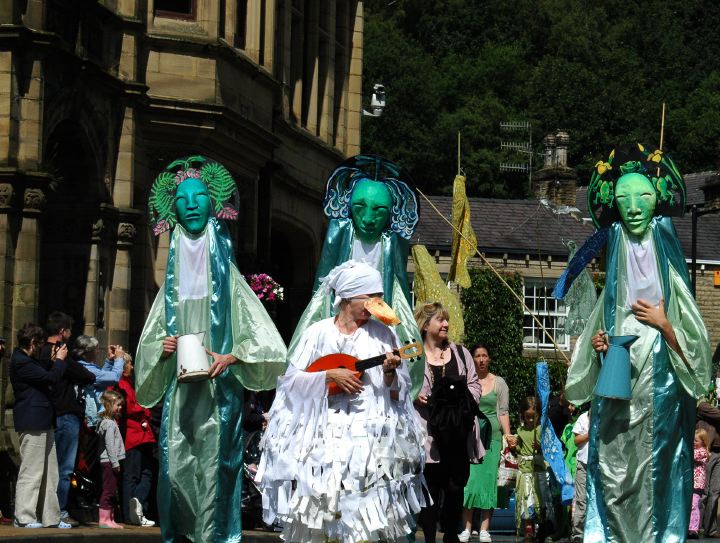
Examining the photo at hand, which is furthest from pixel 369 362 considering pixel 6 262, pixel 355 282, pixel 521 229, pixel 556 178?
pixel 556 178

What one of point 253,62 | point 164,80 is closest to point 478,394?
point 164,80

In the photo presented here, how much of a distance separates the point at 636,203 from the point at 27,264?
786 cm

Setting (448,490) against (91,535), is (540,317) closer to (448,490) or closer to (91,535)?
(91,535)

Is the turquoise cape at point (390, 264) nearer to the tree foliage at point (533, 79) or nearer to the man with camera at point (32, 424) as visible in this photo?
the man with camera at point (32, 424)

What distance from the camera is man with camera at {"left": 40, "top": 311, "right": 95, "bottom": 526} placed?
1397 centimetres

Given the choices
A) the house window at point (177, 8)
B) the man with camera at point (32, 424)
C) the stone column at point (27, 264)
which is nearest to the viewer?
the man with camera at point (32, 424)

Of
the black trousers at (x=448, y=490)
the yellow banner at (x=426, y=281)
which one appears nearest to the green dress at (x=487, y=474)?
the yellow banner at (x=426, y=281)

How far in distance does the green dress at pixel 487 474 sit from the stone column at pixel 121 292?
6.20 m

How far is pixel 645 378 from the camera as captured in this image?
10.8 meters

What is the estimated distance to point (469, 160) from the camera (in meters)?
58.7

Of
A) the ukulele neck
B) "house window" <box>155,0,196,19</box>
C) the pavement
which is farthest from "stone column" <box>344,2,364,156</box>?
the ukulele neck

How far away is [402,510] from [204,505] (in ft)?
6.85

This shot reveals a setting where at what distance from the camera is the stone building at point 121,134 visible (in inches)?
680

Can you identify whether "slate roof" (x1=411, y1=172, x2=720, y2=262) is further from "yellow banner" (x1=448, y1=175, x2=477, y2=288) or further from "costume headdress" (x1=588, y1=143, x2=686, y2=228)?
"costume headdress" (x1=588, y1=143, x2=686, y2=228)
